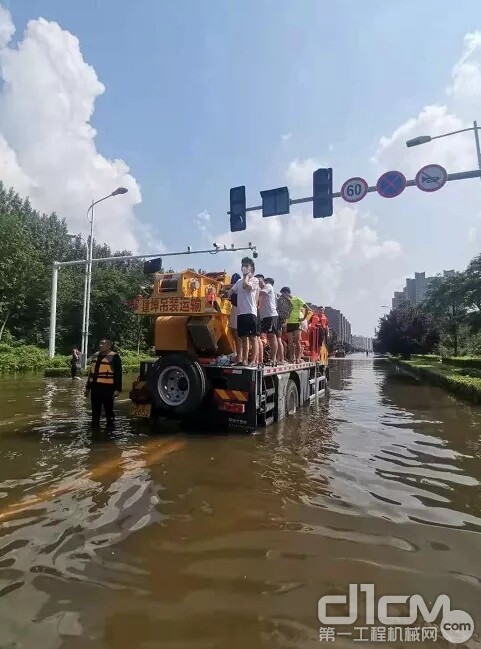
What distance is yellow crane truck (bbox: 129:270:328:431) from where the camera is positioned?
7.44 meters

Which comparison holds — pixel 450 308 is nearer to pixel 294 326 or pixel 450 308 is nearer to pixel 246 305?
pixel 294 326

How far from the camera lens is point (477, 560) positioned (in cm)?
332

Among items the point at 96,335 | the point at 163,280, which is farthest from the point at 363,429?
the point at 96,335

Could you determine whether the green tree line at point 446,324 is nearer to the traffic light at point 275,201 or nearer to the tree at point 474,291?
the tree at point 474,291

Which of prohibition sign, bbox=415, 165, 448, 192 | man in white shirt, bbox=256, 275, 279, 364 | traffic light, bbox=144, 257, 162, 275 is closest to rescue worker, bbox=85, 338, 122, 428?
traffic light, bbox=144, 257, 162, 275

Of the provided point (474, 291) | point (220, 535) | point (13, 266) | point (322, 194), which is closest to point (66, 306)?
point (13, 266)

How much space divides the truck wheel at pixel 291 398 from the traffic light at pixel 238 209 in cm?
599

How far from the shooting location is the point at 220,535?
367 cm

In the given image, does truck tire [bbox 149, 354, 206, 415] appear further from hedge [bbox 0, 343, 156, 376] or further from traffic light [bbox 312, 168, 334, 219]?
hedge [bbox 0, 343, 156, 376]

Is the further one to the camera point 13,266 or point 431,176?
point 13,266

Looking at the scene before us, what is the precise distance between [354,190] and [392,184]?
1.00 meters

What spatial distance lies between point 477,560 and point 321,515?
1.25 m

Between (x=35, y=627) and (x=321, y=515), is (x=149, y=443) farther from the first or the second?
(x=35, y=627)

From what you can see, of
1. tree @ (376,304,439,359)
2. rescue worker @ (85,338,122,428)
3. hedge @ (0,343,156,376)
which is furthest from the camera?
tree @ (376,304,439,359)
